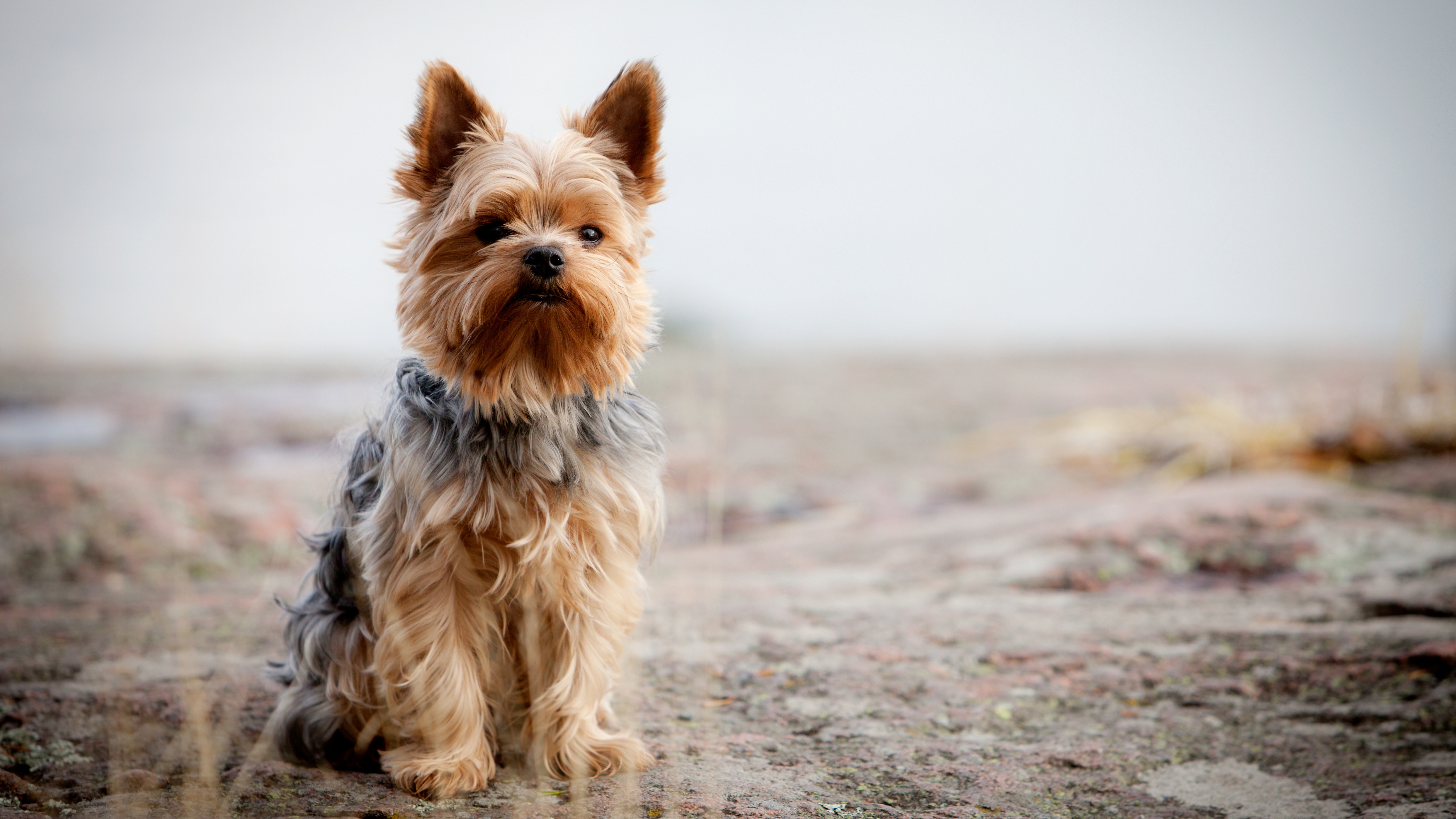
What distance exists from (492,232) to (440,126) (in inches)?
20.1

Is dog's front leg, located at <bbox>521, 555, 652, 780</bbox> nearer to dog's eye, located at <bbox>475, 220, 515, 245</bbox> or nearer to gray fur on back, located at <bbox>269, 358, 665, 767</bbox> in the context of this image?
gray fur on back, located at <bbox>269, 358, 665, 767</bbox>

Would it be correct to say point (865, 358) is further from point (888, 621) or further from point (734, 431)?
point (888, 621)

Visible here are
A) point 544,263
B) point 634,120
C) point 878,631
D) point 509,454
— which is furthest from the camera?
point 878,631

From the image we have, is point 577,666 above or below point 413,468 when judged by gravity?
below

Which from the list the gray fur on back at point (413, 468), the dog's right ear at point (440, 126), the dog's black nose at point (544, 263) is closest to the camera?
the dog's black nose at point (544, 263)

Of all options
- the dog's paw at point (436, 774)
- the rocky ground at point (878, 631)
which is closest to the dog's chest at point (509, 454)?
the rocky ground at point (878, 631)

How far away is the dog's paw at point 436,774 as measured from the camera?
10.5 feet

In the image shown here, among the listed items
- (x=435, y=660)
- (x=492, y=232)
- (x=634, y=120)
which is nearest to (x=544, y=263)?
(x=492, y=232)

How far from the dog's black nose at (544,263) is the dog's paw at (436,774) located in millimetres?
1769

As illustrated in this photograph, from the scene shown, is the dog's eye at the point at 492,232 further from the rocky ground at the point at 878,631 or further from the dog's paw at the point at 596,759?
the dog's paw at the point at 596,759

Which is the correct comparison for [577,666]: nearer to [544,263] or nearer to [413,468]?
[413,468]

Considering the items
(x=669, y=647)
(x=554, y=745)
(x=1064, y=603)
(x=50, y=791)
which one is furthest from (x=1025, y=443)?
(x=50, y=791)

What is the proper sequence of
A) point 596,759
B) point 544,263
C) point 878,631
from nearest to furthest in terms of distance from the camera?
1. point 544,263
2. point 596,759
3. point 878,631

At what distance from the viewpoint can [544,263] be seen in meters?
Answer: 3.19
